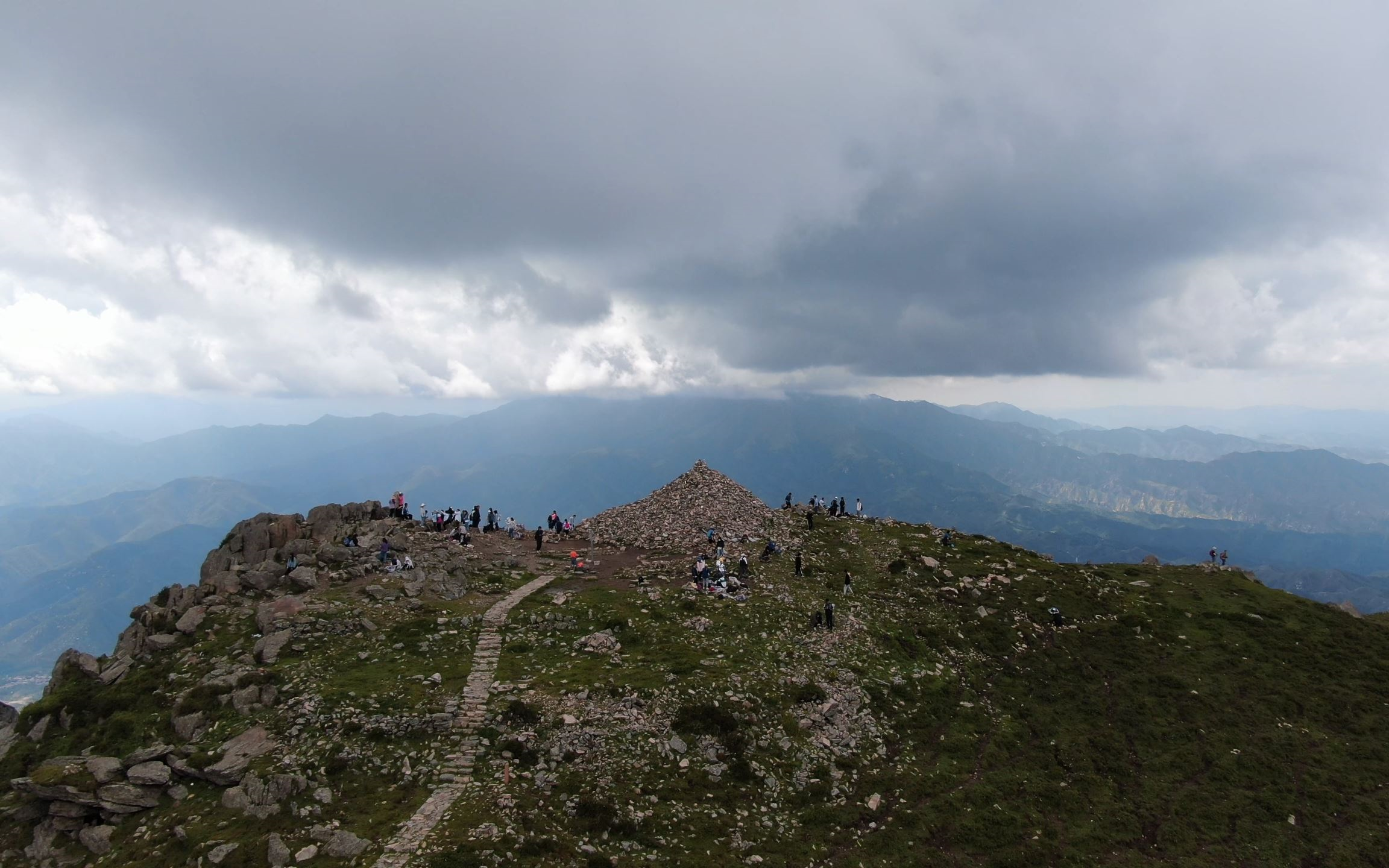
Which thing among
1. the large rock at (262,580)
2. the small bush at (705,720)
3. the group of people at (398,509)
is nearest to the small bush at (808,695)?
the small bush at (705,720)

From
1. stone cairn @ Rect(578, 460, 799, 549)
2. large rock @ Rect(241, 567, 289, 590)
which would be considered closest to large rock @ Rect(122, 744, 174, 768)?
large rock @ Rect(241, 567, 289, 590)

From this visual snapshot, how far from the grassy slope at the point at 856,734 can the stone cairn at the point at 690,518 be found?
14029mm

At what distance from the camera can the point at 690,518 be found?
227 feet

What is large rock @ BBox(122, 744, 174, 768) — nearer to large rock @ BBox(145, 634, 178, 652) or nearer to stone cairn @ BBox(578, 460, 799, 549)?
large rock @ BBox(145, 634, 178, 652)

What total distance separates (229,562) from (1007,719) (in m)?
63.5

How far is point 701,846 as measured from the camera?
90.5 feet

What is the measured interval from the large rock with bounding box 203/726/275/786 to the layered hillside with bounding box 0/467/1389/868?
0.12m

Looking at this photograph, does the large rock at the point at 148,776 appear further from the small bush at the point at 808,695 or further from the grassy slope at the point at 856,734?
the small bush at the point at 808,695

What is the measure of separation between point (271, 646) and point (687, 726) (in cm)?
2702

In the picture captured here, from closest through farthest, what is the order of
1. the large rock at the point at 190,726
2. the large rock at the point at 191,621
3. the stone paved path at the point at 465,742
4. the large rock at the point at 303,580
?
the stone paved path at the point at 465,742 → the large rock at the point at 190,726 → the large rock at the point at 191,621 → the large rock at the point at 303,580

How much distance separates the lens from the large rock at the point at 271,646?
1483 inches

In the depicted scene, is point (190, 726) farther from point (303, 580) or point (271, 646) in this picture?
point (303, 580)

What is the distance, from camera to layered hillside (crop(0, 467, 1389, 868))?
27.9 m

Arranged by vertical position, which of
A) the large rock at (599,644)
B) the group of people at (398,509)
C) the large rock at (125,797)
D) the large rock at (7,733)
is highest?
the group of people at (398,509)
